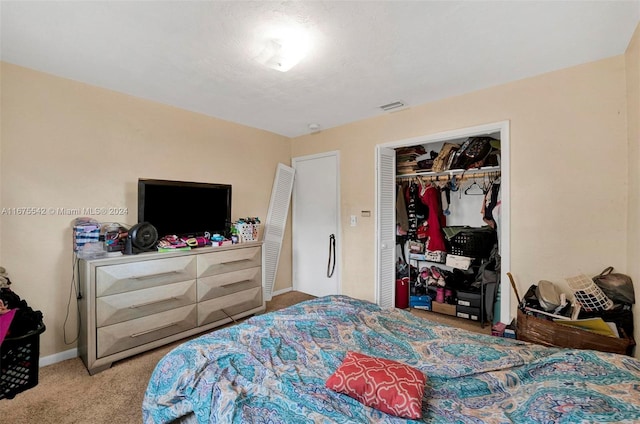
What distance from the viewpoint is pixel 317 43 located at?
190 cm

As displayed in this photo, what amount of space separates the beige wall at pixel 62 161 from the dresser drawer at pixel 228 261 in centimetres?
82

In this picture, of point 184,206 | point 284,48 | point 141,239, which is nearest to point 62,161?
point 141,239

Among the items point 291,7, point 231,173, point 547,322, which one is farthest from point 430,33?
point 231,173

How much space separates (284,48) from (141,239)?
1.98m

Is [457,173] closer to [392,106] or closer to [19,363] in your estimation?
[392,106]

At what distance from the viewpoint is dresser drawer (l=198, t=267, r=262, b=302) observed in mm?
2838

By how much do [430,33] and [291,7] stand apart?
89 cm

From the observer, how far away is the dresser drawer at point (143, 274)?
87.3 inches

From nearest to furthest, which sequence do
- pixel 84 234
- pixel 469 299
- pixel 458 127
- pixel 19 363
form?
1. pixel 19 363
2. pixel 84 234
3. pixel 458 127
4. pixel 469 299

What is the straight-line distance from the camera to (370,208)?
3.50 m

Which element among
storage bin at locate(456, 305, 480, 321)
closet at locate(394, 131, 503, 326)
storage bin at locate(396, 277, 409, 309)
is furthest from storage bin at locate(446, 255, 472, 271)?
storage bin at locate(396, 277, 409, 309)

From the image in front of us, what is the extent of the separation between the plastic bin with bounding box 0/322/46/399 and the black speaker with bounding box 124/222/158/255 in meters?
0.77

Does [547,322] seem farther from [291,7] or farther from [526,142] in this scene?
[291,7]

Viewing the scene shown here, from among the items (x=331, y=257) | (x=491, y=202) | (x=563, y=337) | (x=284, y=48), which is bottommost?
(x=563, y=337)
